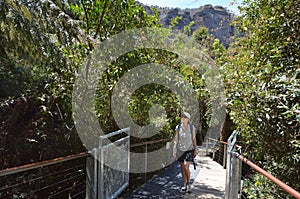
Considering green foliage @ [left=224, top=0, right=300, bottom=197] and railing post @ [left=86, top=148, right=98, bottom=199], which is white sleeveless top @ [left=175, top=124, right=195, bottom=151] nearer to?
green foliage @ [left=224, top=0, right=300, bottom=197]

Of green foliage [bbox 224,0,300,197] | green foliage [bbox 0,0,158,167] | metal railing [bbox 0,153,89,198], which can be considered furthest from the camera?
green foliage [bbox 0,0,158,167]

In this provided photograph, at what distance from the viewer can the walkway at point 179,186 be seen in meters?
4.73

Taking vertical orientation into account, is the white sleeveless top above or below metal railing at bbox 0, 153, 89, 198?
above

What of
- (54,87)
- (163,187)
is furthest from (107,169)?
(163,187)

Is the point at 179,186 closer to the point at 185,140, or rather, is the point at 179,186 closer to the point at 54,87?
the point at 185,140

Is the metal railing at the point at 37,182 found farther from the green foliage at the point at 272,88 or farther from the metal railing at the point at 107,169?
the green foliage at the point at 272,88

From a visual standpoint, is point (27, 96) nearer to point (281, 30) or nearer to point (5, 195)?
point (5, 195)

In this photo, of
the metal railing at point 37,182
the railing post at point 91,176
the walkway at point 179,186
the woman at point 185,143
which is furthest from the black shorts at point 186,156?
the railing post at point 91,176

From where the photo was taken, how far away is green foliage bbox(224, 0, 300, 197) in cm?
310

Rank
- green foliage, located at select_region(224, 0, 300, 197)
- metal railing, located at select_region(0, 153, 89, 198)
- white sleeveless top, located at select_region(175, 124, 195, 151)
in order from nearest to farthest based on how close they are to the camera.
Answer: green foliage, located at select_region(224, 0, 300, 197), metal railing, located at select_region(0, 153, 89, 198), white sleeveless top, located at select_region(175, 124, 195, 151)

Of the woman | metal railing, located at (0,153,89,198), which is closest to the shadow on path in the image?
the woman

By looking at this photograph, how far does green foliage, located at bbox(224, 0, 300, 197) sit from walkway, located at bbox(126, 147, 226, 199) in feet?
4.06

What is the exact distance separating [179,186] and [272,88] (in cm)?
296

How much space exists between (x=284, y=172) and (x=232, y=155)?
113 centimetres
